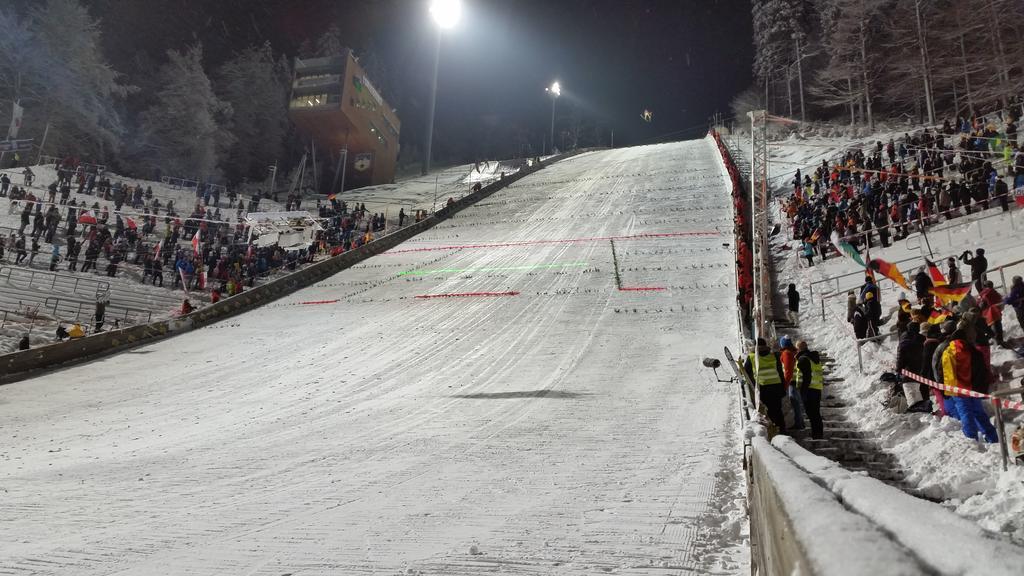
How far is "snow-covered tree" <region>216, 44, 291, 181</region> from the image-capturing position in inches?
2181

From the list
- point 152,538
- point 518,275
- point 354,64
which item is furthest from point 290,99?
point 152,538

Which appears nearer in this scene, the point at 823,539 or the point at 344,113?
the point at 823,539

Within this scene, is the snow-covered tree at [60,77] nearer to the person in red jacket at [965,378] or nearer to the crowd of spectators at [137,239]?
the crowd of spectators at [137,239]

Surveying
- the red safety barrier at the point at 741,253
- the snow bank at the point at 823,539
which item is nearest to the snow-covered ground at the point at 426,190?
the red safety barrier at the point at 741,253

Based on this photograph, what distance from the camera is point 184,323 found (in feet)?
63.7

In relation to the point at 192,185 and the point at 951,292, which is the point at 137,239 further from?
the point at 951,292

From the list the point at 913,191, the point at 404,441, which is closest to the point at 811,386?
the point at 404,441

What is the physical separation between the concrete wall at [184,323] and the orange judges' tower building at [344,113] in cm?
2633

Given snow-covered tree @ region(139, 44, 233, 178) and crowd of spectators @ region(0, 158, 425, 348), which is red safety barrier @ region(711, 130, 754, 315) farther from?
snow-covered tree @ region(139, 44, 233, 178)

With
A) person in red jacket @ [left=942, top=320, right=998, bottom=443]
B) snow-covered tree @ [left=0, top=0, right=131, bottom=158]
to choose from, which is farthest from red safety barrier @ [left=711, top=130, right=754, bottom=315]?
snow-covered tree @ [left=0, top=0, right=131, bottom=158]

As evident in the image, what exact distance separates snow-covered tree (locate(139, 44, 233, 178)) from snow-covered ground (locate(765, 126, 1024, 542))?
4245 cm

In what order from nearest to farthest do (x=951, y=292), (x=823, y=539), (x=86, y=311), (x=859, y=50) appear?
(x=823, y=539)
(x=951, y=292)
(x=86, y=311)
(x=859, y=50)

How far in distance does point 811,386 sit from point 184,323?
57.4 ft

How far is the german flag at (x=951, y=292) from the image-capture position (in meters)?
9.71
